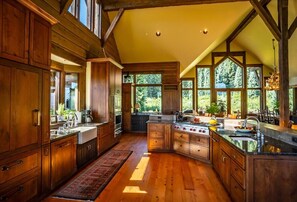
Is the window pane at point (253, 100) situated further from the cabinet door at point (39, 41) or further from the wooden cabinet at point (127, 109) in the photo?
the cabinet door at point (39, 41)

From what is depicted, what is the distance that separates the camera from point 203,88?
10.5 meters

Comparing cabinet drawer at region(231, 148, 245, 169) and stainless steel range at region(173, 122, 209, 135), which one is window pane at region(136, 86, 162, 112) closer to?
stainless steel range at region(173, 122, 209, 135)

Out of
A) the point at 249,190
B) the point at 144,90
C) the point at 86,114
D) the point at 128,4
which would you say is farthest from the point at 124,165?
the point at 144,90

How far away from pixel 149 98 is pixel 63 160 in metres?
6.03

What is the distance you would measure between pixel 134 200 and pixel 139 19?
18.9ft

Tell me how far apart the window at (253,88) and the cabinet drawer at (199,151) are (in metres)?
7.20

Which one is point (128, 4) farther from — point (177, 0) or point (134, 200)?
point (134, 200)

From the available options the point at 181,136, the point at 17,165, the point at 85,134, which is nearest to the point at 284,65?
the point at 181,136

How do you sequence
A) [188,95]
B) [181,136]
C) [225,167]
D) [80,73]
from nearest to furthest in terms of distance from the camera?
1. [225,167]
2. [181,136]
3. [80,73]
4. [188,95]

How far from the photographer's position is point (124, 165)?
4195 mm

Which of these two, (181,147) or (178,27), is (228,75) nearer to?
(178,27)

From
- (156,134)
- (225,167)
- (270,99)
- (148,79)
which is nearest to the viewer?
(225,167)

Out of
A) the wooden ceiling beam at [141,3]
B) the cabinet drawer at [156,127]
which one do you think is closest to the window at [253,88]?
the wooden ceiling beam at [141,3]

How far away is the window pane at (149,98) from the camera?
8891 mm
